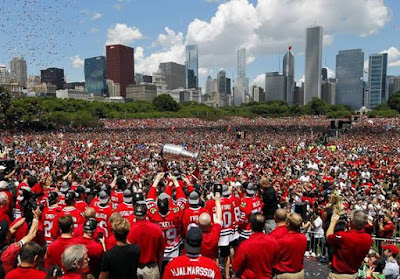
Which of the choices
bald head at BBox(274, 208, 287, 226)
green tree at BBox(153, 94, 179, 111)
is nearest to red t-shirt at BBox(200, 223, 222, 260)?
bald head at BBox(274, 208, 287, 226)

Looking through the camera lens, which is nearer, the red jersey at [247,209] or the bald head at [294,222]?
the bald head at [294,222]

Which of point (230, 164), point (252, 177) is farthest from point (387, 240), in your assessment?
point (230, 164)

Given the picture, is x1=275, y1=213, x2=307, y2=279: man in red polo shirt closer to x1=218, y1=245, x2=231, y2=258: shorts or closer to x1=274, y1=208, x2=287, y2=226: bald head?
x1=274, y1=208, x2=287, y2=226: bald head

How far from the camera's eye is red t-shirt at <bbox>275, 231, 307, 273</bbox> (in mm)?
4266

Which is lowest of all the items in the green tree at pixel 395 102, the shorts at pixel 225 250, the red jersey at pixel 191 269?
the shorts at pixel 225 250

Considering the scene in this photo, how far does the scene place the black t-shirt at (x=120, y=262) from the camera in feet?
12.5

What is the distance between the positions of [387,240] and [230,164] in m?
14.1

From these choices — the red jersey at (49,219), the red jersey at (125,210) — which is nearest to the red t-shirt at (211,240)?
the red jersey at (125,210)

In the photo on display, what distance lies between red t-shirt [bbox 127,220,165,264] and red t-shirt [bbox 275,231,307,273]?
1526 millimetres

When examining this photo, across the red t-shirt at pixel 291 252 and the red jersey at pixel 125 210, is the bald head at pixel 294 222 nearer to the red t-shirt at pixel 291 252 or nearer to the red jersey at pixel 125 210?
the red t-shirt at pixel 291 252

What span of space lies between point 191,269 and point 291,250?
63.8 inches

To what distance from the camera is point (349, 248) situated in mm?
4312

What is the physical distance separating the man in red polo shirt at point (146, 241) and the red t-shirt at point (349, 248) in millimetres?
2190

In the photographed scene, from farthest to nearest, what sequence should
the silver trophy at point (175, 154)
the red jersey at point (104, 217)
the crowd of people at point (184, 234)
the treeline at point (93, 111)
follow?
1. the treeline at point (93, 111)
2. the silver trophy at point (175, 154)
3. the red jersey at point (104, 217)
4. the crowd of people at point (184, 234)
